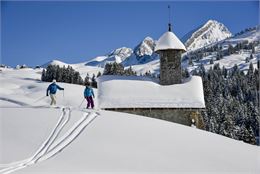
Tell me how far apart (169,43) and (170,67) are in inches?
80.4

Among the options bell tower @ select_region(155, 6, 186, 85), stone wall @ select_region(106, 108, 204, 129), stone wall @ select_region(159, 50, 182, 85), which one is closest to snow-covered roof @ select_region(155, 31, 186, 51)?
bell tower @ select_region(155, 6, 186, 85)

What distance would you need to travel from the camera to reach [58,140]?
15562 millimetres

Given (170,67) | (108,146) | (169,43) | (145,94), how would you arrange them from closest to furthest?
(108,146), (145,94), (170,67), (169,43)

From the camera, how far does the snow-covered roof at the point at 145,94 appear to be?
33062mm

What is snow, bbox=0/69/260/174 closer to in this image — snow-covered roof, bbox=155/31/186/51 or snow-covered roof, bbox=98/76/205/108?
snow-covered roof, bbox=98/76/205/108

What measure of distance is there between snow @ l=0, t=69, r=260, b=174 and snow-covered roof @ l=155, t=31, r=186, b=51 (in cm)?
1746

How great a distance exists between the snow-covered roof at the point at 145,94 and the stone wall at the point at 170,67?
3.17 ft

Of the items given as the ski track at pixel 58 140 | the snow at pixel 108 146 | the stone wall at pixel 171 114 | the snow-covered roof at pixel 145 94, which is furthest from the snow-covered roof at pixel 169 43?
the snow at pixel 108 146

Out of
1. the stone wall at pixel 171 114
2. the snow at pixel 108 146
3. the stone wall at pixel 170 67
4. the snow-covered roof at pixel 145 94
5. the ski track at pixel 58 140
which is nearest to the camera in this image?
the ski track at pixel 58 140

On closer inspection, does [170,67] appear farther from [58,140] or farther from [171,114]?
[58,140]

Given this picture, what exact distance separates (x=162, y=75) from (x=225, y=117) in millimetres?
33971

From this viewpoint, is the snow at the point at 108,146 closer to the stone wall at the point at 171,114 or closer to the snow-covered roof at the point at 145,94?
the stone wall at the point at 171,114

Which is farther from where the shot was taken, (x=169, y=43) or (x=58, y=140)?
(x=169, y=43)

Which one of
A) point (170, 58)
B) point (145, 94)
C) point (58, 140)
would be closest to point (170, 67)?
point (170, 58)
